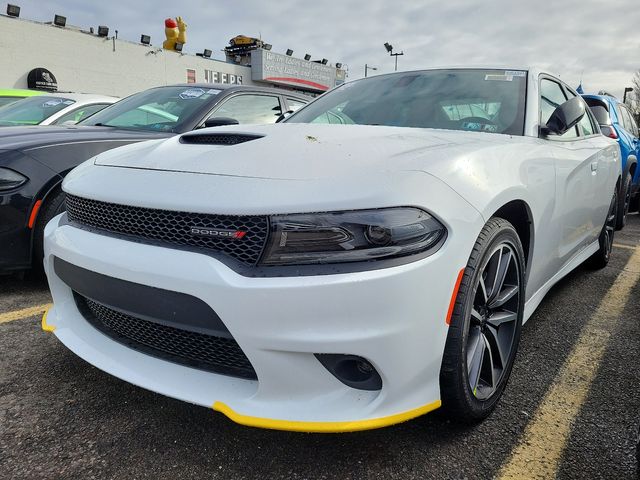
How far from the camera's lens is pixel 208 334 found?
1426 mm

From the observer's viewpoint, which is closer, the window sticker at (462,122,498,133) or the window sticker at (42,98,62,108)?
the window sticker at (462,122,498,133)

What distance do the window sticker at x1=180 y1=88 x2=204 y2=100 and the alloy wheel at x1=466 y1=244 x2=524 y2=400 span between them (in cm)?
289

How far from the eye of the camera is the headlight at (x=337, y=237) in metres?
1.35

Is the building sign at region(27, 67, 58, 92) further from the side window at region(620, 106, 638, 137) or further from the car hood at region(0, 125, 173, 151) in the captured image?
the side window at region(620, 106, 638, 137)

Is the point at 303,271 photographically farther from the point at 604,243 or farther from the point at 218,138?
the point at 604,243

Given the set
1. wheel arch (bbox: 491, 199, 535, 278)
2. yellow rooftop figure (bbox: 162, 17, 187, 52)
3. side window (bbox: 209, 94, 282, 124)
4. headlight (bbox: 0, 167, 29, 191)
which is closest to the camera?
wheel arch (bbox: 491, 199, 535, 278)

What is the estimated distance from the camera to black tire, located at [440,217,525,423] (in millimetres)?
1511

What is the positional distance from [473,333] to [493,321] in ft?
0.49

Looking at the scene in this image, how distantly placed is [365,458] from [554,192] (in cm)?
146

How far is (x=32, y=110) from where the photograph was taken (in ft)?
17.6

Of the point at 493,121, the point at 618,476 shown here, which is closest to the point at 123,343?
the point at 618,476

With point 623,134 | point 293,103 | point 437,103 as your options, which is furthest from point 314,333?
point 623,134

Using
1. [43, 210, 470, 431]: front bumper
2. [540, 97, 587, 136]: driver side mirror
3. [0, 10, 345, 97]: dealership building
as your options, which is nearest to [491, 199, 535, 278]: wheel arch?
[43, 210, 470, 431]: front bumper

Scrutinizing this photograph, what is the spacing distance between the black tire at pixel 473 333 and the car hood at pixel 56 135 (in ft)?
8.40
